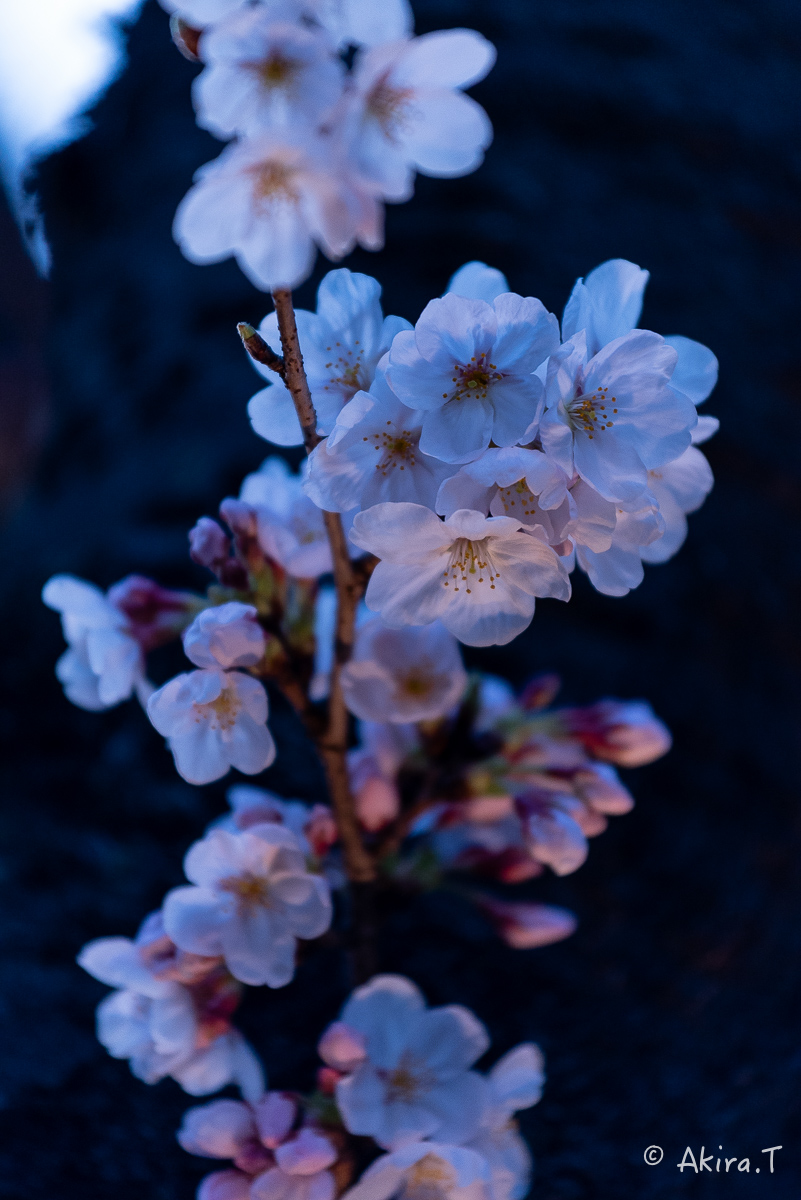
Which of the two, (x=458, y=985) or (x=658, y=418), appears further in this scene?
(x=458, y=985)

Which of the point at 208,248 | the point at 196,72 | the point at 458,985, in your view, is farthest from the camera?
the point at 196,72

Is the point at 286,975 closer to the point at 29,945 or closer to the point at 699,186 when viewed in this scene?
the point at 29,945

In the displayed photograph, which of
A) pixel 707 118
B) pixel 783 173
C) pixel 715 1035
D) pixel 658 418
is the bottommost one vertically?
pixel 715 1035

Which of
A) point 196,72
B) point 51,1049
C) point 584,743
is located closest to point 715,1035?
point 584,743

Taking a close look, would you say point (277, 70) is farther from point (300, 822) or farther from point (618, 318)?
point (300, 822)

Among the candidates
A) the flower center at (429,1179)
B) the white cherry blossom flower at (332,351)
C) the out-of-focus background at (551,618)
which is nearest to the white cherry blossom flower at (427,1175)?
the flower center at (429,1179)

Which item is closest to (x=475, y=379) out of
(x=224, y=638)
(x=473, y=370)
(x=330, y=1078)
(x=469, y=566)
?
(x=473, y=370)

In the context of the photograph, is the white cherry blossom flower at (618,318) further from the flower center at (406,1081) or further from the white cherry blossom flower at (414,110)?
the flower center at (406,1081)
